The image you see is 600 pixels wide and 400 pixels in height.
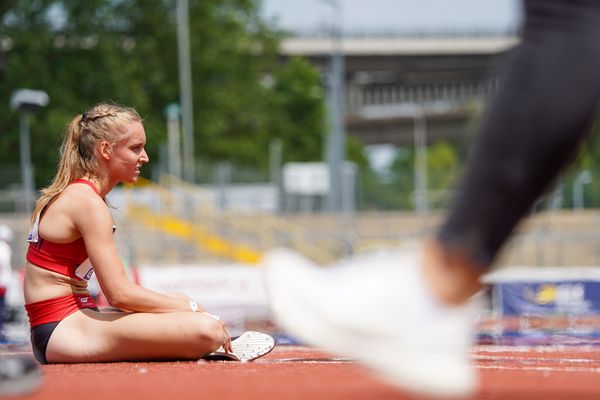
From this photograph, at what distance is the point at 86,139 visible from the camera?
18.6 feet

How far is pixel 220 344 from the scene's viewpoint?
17.7 ft

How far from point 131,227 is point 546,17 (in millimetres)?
32825

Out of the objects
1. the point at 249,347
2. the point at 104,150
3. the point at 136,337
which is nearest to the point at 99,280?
the point at 136,337

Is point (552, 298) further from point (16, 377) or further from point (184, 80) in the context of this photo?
point (184, 80)

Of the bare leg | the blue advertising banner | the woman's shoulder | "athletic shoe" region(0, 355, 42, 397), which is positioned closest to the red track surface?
"athletic shoe" region(0, 355, 42, 397)

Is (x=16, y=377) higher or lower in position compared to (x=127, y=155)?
lower

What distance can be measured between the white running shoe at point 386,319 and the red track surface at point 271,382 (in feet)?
1.39

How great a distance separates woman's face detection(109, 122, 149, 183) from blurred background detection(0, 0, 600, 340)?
1295 centimetres

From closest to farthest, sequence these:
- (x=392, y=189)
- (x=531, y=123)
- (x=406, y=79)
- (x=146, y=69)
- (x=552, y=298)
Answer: (x=531, y=123) < (x=552, y=298) < (x=392, y=189) < (x=146, y=69) < (x=406, y=79)

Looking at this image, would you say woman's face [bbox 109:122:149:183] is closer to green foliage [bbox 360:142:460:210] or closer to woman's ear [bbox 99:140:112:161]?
woman's ear [bbox 99:140:112:161]

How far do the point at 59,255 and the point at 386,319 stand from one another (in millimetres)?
2965

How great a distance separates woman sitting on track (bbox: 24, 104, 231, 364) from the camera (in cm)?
530

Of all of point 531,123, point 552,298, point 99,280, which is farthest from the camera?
Result: point 552,298

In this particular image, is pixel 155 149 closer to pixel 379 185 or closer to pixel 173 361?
pixel 379 185
